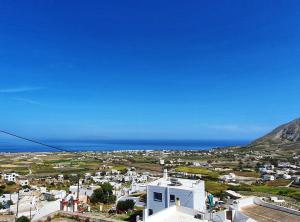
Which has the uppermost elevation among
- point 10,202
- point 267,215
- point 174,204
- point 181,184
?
point 181,184

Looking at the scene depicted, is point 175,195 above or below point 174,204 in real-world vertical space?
above

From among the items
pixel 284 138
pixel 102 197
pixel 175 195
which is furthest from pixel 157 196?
pixel 284 138

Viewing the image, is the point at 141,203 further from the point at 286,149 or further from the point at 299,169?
the point at 286,149

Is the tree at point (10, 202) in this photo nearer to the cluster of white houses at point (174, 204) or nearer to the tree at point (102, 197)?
the cluster of white houses at point (174, 204)

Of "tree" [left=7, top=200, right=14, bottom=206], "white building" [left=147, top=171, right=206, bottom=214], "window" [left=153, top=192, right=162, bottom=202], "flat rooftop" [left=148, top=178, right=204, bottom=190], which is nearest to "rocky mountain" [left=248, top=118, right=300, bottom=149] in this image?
"tree" [left=7, top=200, right=14, bottom=206]

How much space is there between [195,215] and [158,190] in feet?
35.5

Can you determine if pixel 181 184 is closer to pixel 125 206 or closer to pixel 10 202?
pixel 125 206

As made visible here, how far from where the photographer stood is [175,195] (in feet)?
90.5

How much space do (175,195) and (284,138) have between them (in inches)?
6375

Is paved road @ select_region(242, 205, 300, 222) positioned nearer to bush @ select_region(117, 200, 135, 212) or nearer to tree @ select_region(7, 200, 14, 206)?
bush @ select_region(117, 200, 135, 212)

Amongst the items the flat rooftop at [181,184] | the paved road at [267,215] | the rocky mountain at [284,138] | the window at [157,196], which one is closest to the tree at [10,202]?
the flat rooftop at [181,184]

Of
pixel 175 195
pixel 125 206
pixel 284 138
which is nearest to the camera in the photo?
pixel 175 195

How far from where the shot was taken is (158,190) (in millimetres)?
28219

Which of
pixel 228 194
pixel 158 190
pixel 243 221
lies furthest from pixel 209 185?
pixel 243 221
